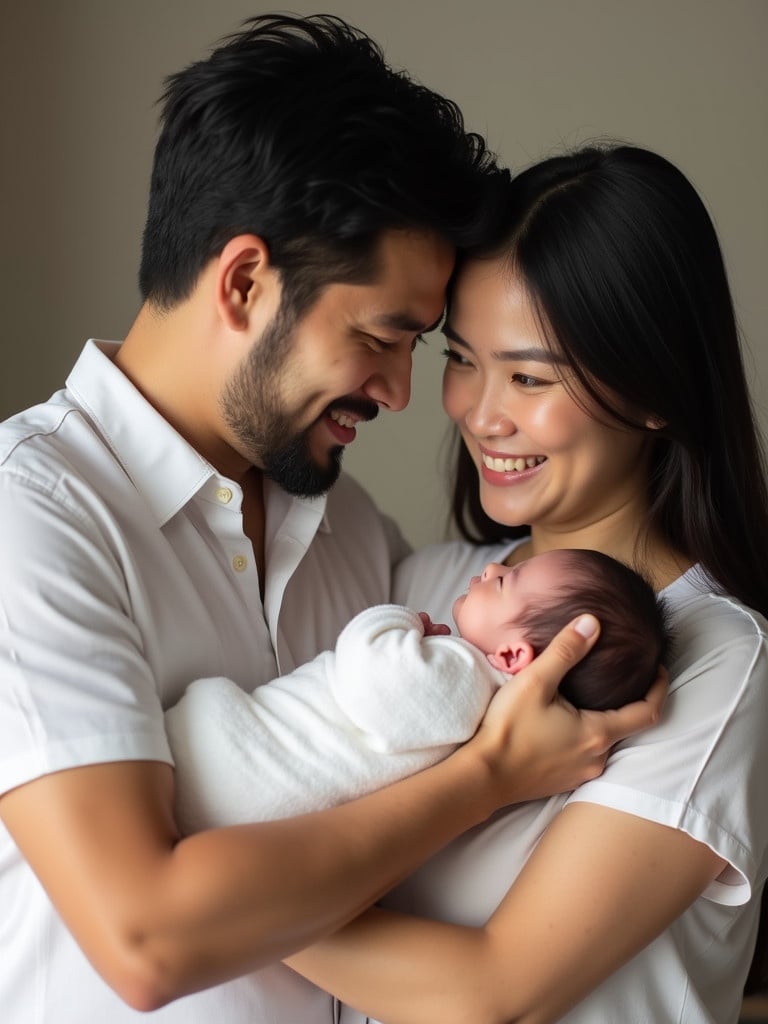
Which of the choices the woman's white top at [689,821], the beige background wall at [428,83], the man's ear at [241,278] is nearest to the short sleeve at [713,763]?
the woman's white top at [689,821]

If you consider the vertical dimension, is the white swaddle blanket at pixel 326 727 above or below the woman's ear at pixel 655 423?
below

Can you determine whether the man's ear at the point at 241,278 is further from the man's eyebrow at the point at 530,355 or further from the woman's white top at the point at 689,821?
the woman's white top at the point at 689,821

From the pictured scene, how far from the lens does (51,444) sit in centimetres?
161

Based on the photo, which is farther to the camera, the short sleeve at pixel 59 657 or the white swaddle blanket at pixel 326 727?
the white swaddle blanket at pixel 326 727

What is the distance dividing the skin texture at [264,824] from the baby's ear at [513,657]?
0.07 m

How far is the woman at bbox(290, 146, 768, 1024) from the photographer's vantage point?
5.02 ft

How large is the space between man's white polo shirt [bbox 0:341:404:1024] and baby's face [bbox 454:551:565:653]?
0.32 m

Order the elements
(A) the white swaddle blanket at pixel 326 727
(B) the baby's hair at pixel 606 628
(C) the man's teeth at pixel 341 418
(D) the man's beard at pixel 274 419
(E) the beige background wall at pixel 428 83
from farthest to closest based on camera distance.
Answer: (E) the beige background wall at pixel 428 83
(C) the man's teeth at pixel 341 418
(D) the man's beard at pixel 274 419
(B) the baby's hair at pixel 606 628
(A) the white swaddle blanket at pixel 326 727

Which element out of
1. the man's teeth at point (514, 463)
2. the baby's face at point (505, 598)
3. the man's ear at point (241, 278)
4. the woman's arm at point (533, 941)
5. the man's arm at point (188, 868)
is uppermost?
the man's ear at point (241, 278)

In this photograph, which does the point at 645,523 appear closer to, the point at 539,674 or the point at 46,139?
the point at 539,674

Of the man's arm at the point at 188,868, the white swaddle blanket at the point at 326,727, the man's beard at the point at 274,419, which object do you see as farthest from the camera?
the man's beard at the point at 274,419

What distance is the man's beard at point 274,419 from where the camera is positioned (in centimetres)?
179

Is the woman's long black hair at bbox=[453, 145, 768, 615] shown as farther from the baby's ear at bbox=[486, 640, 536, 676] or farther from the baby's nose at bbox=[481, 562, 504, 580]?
the baby's ear at bbox=[486, 640, 536, 676]

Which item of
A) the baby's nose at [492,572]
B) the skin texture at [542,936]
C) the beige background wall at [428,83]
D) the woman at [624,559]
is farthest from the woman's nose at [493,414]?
the beige background wall at [428,83]
